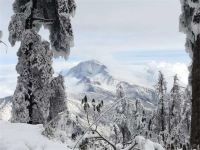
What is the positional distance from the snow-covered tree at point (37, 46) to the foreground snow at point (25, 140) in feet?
52.8

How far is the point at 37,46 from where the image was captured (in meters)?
21.0

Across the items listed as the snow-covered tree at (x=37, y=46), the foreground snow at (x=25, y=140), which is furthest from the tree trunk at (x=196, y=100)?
the snow-covered tree at (x=37, y=46)

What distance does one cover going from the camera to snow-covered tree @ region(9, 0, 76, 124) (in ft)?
68.3

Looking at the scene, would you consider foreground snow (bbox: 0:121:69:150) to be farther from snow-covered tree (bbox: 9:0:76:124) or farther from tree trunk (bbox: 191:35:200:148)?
snow-covered tree (bbox: 9:0:76:124)

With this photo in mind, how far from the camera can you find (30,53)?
21.0 m

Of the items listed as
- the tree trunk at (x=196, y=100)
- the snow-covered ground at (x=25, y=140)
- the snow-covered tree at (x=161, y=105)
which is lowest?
the snow-covered tree at (x=161, y=105)

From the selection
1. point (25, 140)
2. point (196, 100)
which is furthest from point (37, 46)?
point (25, 140)

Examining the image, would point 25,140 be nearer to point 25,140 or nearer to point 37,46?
point 25,140

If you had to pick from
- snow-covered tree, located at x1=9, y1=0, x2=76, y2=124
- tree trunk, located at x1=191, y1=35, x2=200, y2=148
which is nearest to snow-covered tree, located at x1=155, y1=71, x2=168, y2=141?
snow-covered tree, located at x1=9, y1=0, x2=76, y2=124

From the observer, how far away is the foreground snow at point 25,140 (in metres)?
3.78

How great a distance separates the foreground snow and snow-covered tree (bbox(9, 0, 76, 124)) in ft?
52.8

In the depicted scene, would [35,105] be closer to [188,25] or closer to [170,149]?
[188,25]

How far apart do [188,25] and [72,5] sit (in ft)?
27.9

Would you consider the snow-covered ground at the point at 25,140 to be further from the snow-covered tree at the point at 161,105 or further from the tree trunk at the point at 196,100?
the snow-covered tree at the point at 161,105
